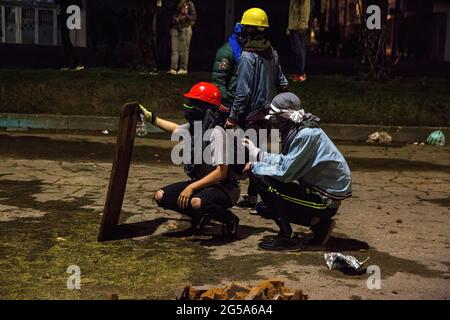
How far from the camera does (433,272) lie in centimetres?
566

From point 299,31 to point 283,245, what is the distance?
9.36 m

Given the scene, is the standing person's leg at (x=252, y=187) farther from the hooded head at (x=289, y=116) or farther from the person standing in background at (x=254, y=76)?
the hooded head at (x=289, y=116)

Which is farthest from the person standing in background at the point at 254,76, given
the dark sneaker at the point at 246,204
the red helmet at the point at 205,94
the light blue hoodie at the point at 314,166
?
the light blue hoodie at the point at 314,166

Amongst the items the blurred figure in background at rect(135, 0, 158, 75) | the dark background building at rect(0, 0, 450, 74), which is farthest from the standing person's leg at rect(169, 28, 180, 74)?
the dark background building at rect(0, 0, 450, 74)

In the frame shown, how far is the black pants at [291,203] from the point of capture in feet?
20.0

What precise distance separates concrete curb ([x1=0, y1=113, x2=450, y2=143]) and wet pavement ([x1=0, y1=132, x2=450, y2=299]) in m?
2.93

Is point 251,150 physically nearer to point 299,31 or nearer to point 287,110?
point 287,110

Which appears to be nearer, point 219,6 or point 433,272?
point 433,272

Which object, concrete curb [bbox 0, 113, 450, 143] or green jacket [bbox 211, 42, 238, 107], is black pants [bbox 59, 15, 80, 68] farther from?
green jacket [bbox 211, 42, 238, 107]

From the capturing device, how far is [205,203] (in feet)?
20.7

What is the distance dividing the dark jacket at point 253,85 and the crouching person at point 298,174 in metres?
1.14
